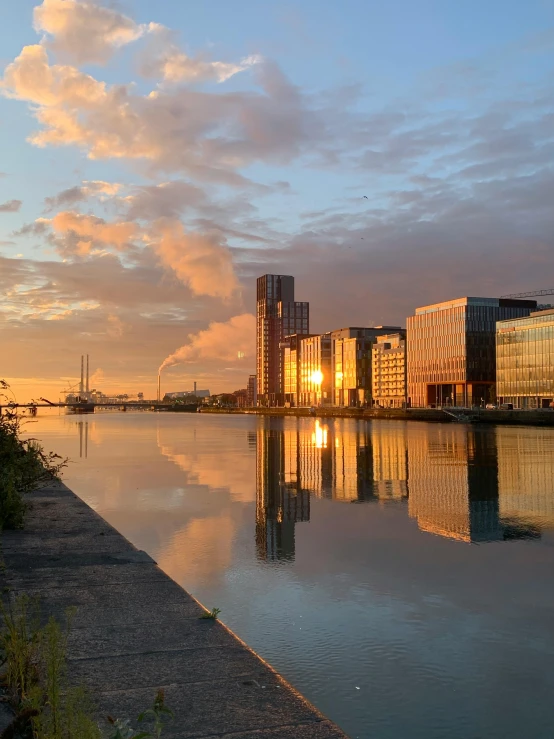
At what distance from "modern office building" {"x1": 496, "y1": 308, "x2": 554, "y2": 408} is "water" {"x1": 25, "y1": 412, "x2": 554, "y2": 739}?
14021 cm

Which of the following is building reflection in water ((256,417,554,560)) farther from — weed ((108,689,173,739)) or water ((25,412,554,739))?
weed ((108,689,173,739))

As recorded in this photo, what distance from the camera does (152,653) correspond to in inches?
299

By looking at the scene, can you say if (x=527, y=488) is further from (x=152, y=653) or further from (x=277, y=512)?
(x=152, y=653)

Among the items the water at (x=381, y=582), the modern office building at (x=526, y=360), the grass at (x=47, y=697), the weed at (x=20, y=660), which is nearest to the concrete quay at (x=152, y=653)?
the grass at (x=47, y=697)

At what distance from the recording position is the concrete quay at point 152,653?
236 inches

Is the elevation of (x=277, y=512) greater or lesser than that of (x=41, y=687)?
lesser

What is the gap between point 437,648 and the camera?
9125mm

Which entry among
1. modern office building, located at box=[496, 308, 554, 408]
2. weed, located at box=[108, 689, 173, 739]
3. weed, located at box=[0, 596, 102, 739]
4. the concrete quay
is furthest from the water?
modern office building, located at box=[496, 308, 554, 408]

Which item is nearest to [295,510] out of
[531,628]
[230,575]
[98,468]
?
[230,575]

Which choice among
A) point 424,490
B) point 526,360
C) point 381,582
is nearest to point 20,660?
point 381,582

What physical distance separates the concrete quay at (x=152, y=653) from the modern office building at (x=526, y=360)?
159 meters

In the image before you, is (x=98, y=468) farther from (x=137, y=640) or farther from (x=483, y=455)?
(x=137, y=640)

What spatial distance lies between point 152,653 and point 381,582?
5.68m

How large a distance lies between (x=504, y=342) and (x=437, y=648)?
174m
